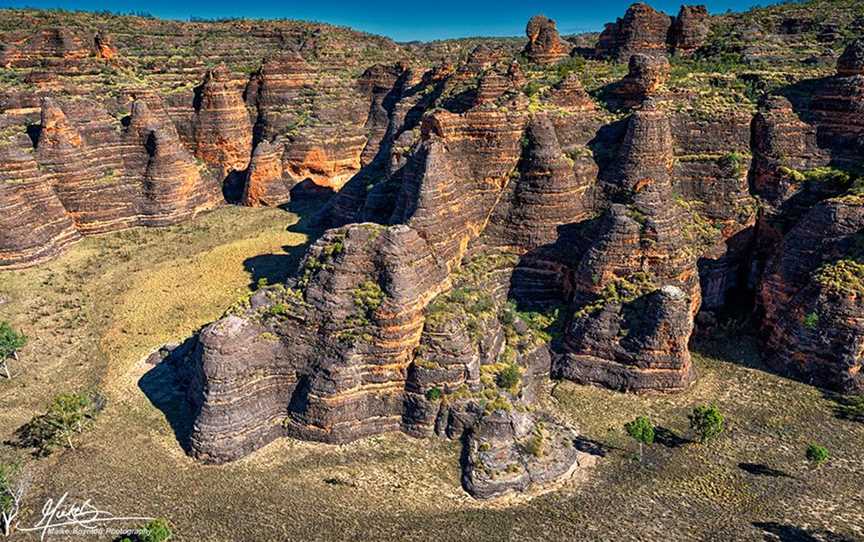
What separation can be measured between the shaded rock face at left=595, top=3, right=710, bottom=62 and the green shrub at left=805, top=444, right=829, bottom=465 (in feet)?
131

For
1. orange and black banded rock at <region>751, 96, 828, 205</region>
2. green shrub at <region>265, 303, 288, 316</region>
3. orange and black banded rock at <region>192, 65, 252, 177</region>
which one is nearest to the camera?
green shrub at <region>265, 303, 288, 316</region>

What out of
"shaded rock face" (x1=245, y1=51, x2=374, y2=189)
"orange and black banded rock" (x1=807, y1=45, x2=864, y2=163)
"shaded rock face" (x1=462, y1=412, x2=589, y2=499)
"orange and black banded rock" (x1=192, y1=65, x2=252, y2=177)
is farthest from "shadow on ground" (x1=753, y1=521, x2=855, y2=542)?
"orange and black banded rock" (x1=192, y1=65, x2=252, y2=177)

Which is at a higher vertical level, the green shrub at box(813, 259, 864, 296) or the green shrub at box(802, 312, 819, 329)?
the green shrub at box(813, 259, 864, 296)

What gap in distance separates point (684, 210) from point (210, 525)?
31305mm

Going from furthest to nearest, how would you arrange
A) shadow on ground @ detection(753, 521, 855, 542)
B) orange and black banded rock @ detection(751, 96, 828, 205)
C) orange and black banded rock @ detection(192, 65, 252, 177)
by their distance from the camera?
orange and black banded rock @ detection(192, 65, 252, 177) → orange and black banded rock @ detection(751, 96, 828, 205) → shadow on ground @ detection(753, 521, 855, 542)

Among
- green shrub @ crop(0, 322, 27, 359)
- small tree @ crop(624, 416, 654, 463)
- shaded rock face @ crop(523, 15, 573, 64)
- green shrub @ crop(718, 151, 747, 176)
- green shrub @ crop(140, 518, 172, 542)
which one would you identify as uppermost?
shaded rock face @ crop(523, 15, 573, 64)

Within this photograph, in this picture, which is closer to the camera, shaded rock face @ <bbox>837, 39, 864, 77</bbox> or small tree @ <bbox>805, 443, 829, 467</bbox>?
small tree @ <bbox>805, 443, 829, 467</bbox>

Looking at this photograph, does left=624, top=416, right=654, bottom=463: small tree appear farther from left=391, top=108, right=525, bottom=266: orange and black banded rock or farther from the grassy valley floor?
left=391, top=108, right=525, bottom=266: orange and black banded rock

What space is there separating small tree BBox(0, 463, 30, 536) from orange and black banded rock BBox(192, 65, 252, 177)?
42.2 m

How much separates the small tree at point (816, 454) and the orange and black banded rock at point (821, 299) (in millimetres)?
5784

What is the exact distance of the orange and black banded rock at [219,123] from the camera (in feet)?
199

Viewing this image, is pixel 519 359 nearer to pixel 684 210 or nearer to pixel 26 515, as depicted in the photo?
pixel 684 210

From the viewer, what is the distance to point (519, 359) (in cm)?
3047

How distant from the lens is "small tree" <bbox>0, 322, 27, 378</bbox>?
108 ft
